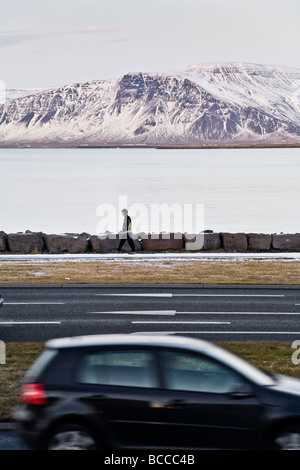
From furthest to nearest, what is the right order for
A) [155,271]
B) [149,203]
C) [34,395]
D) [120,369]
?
[149,203], [155,271], [120,369], [34,395]

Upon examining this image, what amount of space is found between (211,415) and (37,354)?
5991 millimetres

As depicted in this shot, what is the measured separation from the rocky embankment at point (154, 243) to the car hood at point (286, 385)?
72.8ft

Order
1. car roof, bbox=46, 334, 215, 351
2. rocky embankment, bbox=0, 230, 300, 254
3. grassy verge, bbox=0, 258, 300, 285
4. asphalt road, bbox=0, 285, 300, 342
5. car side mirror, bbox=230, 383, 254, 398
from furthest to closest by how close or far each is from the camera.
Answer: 1. rocky embankment, bbox=0, 230, 300, 254
2. grassy verge, bbox=0, 258, 300, 285
3. asphalt road, bbox=0, 285, 300, 342
4. car roof, bbox=46, 334, 215, 351
5. car side mirror, bbox=230, 383, 254, 398

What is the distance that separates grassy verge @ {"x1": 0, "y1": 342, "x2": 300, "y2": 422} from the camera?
1161cm

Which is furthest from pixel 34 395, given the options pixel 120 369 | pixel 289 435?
pixel 289 435

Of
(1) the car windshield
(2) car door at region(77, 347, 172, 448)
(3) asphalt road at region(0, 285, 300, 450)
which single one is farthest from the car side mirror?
(3) asphalt road at region(0, 285, 300, 450)

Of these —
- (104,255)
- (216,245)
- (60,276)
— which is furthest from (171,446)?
(216,245)

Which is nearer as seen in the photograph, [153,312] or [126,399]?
[126,399]

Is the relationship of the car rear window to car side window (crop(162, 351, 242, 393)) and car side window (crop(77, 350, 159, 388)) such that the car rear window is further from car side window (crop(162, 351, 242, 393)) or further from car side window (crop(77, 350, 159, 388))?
car side window (crop(162, 351, 242, 393))

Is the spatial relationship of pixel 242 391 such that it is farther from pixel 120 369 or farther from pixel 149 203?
pixel 149 203

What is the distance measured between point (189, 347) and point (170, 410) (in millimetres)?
678

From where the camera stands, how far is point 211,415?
802 cm

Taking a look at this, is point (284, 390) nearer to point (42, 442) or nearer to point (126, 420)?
point (126, 420)

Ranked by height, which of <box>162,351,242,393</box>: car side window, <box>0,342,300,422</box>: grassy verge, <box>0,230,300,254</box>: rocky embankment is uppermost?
<box>0,230,300,254</box>: rocky embankment
